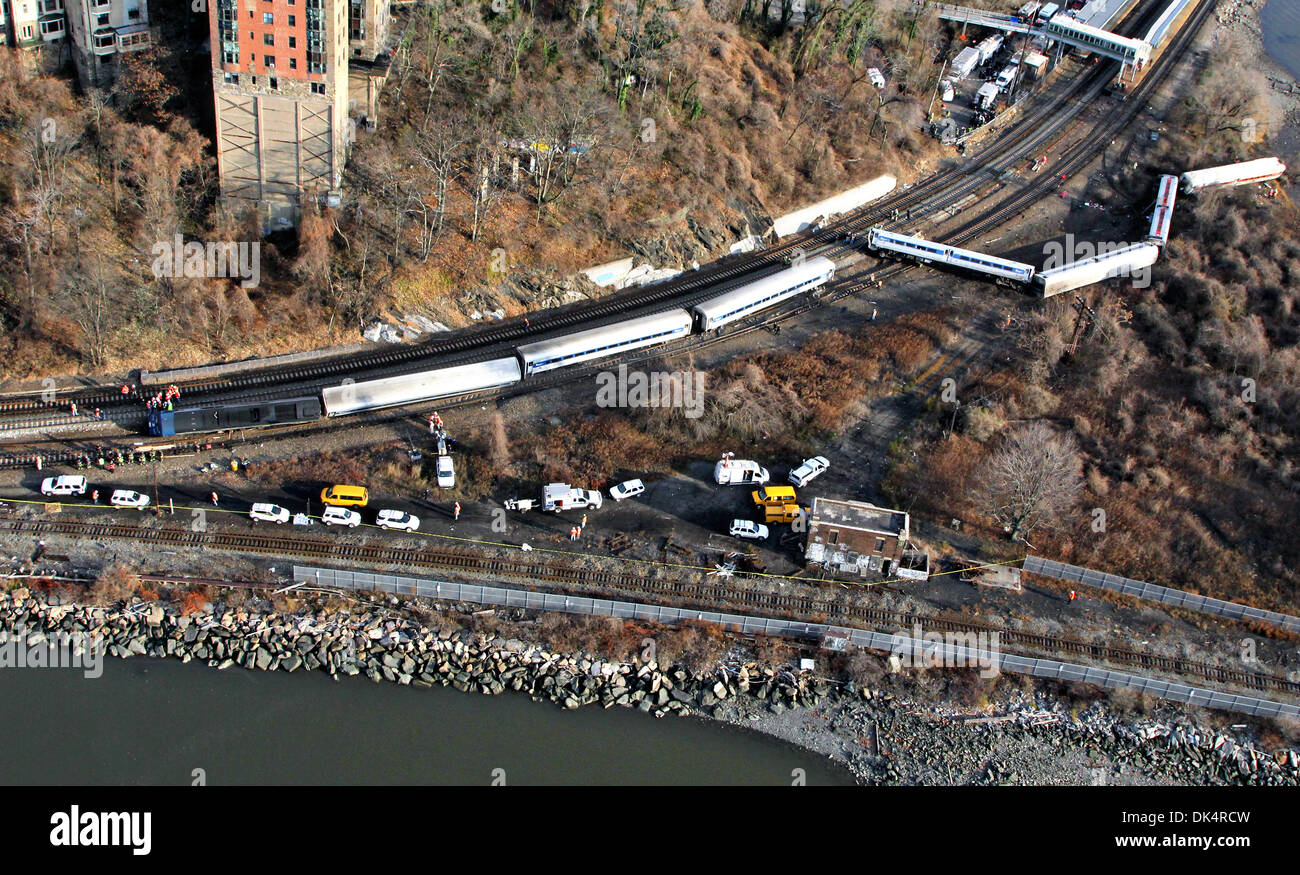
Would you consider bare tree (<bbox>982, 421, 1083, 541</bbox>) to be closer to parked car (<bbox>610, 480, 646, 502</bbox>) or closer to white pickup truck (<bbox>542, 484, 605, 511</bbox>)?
parked car (<bbox>610, 480, 646, 502</bbox>)

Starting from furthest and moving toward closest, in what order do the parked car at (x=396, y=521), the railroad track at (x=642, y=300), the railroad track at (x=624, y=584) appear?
the railroad track at (x=642, y=300) < the parked car at (x=396, y=521) < the railroad track at (x=624, y=584)

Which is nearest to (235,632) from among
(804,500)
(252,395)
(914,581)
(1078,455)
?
(252,395)

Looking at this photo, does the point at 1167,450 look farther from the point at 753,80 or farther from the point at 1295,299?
the point at 753,80

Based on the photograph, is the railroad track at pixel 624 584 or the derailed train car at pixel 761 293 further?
the derailed train car at pixel 761 293

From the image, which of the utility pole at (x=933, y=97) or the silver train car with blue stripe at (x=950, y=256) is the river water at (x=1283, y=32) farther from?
the silver train car with blue stripe at (x=950, y=256)

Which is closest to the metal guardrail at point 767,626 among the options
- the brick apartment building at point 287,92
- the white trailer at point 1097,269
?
the brick apartment building at point 287,92

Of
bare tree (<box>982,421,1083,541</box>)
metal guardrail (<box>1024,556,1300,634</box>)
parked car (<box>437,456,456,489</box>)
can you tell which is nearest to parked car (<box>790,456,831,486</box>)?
bare tree (<box>982,421,1083,541</box>)

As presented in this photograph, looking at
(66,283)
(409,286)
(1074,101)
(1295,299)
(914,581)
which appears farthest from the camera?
(1074,101)
